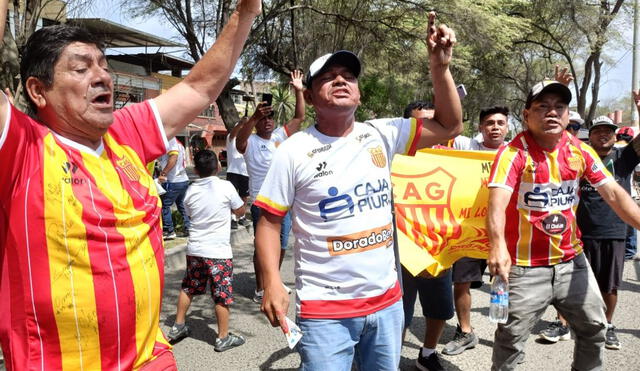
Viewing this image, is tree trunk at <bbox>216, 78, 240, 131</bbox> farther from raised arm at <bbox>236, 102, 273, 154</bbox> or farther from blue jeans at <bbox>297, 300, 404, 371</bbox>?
blue jeans at <bbox>297, 300, 404, 371</bbox>

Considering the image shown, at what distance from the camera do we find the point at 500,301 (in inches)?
124

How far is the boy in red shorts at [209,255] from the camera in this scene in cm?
473

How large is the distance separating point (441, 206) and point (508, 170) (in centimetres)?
120

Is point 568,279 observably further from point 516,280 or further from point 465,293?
point 465,293

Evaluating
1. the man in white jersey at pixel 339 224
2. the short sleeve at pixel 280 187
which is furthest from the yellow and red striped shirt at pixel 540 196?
the short sleeve at pixel 280 187

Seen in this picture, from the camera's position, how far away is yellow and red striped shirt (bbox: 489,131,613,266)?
3.32 meters

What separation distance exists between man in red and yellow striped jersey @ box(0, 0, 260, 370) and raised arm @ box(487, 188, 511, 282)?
1.98m

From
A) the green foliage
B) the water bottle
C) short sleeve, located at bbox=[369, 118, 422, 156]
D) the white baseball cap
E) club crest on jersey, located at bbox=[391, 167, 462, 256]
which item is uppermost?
the green foliage

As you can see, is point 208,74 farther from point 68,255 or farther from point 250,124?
point 250,124

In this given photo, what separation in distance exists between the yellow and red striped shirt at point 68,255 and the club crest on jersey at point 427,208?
2766mm

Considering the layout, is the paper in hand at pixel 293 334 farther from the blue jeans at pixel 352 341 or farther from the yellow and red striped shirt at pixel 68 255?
the yellow and red striped shirt at pixel 68 255

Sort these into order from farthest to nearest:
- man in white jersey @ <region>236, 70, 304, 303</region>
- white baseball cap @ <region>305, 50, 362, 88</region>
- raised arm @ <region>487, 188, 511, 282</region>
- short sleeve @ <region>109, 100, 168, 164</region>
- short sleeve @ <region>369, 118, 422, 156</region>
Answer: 1. man in white jersey @ <region>236, 70, 304, 303</region>
2. raised arm @ <region>487, 188, 511, 282</region>
3. short sleeve @ <region>369, 118, 422, 156</region>
4. white baseball cap @ <region>305, 50, 362, 88</region>
5. short sleeve @ <region>109, 100, 168, 164</region>

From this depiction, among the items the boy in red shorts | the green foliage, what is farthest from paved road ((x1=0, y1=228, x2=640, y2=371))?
the green foliage

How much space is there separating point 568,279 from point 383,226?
1.50 meters
